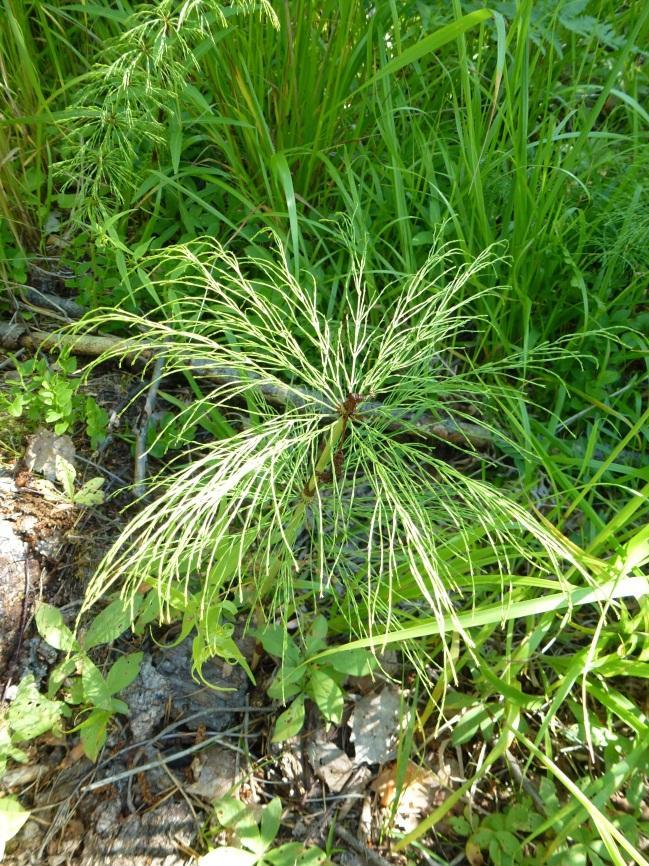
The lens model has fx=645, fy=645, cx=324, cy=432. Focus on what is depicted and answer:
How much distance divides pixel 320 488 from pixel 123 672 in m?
0.50

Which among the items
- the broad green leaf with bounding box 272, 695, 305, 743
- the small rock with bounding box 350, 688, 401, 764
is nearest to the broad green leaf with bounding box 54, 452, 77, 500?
the broad green leaf with bounding box 272, 695, 305, 743

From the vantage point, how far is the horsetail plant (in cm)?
90

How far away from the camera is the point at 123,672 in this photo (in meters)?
1.19

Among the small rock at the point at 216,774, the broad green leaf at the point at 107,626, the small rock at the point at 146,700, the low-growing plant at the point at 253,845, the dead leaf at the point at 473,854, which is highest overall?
the broad green leaf at the point at 107,626

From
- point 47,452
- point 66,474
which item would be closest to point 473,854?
point 66,474

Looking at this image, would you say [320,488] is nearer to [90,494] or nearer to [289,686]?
[289,686]

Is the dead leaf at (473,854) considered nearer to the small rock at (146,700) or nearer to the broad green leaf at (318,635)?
the broad green leaf at (318,635)

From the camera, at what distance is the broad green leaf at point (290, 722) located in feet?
3.88

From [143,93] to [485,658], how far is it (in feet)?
4.68

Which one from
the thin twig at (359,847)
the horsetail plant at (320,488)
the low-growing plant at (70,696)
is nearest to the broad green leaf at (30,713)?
the low-growing plant at (70,696)

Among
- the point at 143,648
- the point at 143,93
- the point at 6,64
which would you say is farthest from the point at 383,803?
the point at 6,64

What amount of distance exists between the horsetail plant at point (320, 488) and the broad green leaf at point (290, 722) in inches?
6.8

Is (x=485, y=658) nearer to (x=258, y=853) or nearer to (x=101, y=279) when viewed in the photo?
(x=258, y=853)

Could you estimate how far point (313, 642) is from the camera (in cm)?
124
